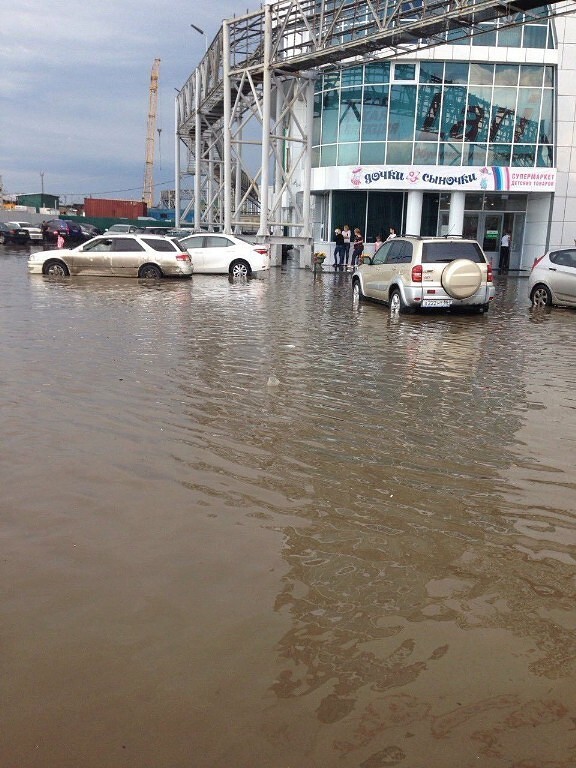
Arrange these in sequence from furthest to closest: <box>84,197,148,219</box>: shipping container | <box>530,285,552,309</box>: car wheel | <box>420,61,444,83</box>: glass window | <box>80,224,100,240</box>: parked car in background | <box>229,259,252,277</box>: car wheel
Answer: <box>84,197,148,219</box>: shipping container
<box>80,224,100,240</box>: parked car in background
<box>420,61,444,83</box>: glass window
<box>229,259,252,277</box>: car wheel
<box>530,285,552,309</box>: car wheel

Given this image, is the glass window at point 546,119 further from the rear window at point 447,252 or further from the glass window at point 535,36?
the rear window at point 447,252

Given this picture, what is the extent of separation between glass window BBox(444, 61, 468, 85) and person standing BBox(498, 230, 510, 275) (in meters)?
7.20

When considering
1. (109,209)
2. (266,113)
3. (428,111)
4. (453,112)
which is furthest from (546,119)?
(109,209)

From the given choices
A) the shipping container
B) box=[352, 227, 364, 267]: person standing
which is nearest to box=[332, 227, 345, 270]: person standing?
box=[352, 227, 364, 267]: person standing

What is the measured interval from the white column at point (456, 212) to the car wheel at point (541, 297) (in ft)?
46.8

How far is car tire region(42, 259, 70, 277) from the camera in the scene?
22594 millimetres

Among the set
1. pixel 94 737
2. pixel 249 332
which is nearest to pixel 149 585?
pixel 94 737

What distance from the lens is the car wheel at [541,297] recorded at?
58.1ft

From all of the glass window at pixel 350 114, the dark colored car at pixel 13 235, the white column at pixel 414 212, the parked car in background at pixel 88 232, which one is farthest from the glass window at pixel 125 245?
the parked car in background at pixel 88 232

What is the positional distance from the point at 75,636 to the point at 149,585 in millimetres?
487

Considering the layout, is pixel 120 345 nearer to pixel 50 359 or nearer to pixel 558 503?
pixel 50 359

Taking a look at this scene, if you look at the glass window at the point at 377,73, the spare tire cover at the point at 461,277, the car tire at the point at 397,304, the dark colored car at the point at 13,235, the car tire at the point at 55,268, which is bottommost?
the car tire at the point at 397,304

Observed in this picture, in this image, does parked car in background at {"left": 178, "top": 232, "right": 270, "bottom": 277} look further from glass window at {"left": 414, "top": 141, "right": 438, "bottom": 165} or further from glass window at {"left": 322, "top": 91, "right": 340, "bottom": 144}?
glass window at {"left": 322, "top": 91, "right": 340, "bottom": 144}

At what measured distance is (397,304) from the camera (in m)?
15.2
